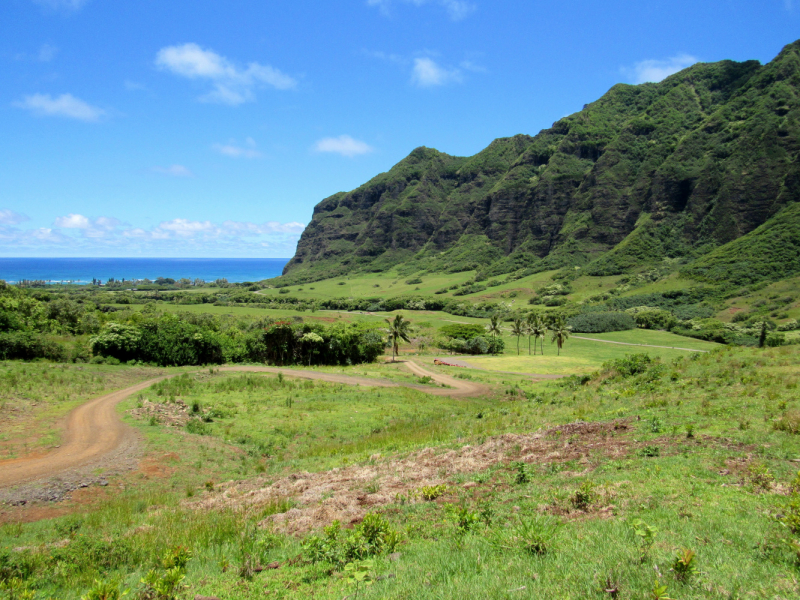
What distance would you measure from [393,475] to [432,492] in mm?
2877

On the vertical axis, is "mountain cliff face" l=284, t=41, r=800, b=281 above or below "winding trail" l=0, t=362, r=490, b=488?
above

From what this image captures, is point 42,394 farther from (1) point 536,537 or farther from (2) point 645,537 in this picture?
(2) point 645,537

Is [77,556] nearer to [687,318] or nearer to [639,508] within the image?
[639,508]

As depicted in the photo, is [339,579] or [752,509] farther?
[752,509]

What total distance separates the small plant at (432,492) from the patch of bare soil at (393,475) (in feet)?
2.17

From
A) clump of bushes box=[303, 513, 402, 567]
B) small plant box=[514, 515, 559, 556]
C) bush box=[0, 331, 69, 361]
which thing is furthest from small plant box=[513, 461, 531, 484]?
bush box=[0, 331, 69, 361]

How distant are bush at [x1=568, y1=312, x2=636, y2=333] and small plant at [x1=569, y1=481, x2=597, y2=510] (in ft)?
331

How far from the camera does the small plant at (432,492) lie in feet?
34.1

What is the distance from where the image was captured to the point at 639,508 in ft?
26.4

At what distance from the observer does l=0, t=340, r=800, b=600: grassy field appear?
5.96m

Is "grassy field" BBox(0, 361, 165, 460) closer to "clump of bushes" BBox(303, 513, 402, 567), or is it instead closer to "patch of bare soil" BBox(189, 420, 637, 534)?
"patch of bare soil" BBox(189, 420, 637, 534)

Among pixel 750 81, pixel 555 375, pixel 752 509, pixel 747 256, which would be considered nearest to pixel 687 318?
pixel 747 256

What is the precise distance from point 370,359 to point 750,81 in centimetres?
20387

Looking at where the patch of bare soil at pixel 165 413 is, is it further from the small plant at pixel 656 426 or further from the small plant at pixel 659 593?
the small plant at pixel 659 593
